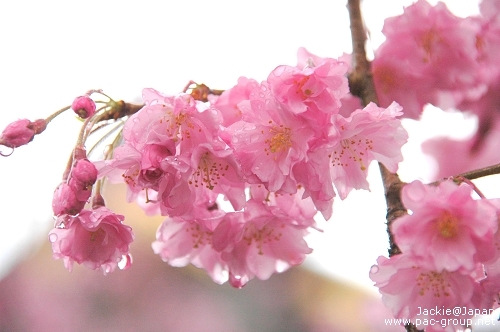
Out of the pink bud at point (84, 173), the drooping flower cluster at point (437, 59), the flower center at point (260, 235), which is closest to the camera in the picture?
the pink bud at point (84, 173)

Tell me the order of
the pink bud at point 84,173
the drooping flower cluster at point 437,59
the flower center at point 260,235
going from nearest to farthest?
1. the pink bud at point 84,173
2. the flower center at point 260,235
3. the drooping flower cluster at point 437,59

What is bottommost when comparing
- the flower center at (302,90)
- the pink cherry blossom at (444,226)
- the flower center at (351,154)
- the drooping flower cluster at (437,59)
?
the pink cherry blossom at (444,226)

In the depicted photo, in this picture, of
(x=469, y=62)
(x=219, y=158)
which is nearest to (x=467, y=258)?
(x=219, y=158)

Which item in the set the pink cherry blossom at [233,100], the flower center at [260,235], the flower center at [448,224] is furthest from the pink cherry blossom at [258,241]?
the flower center at [448,224]

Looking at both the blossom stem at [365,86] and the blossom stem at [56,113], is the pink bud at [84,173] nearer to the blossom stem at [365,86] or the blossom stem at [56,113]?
the blossom stem at [56,113]

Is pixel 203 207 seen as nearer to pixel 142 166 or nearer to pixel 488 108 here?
pixel 142 166

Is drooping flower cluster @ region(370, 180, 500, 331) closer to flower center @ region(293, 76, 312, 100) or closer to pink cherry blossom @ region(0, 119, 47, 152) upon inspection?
flower center @ region(293, 76, 312, 100)

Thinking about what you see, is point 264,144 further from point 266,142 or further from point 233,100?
point 233,100
